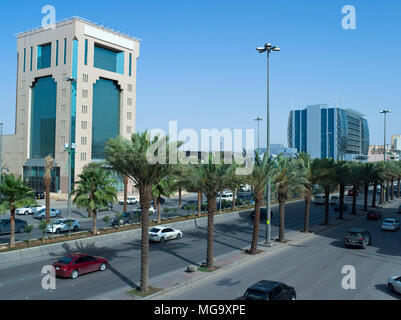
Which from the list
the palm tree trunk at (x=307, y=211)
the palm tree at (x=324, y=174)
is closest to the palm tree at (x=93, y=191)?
the palm tree trunk at (x=307, y=211)

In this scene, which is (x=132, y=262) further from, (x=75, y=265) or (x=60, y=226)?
(x=60, y=226)

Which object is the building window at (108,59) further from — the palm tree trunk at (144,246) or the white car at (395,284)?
the white car at (395,284)

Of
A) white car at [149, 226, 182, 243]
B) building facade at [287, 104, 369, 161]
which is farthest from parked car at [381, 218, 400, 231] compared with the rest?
building facade at [287, 104, 369, 161]

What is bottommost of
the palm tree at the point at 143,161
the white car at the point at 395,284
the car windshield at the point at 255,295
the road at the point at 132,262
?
the road at the point at 132,262

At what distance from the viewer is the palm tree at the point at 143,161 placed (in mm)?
16875

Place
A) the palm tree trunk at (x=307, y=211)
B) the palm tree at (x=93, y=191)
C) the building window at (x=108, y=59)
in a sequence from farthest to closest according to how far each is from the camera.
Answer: the building window at (x=108, y=59)
the palm tree trunk at (x=307, y=211)
the palm tree at (x=93, y=191)

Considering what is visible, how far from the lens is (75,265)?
19469 millimetres

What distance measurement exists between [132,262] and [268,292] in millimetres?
11988

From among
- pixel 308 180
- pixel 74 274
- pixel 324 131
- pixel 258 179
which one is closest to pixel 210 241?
pixel 258 179

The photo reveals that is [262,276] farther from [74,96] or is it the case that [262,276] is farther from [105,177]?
[74,96]

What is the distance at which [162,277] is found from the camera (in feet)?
65.3

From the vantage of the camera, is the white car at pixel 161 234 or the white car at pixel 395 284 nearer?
the white car at pixel 395 284

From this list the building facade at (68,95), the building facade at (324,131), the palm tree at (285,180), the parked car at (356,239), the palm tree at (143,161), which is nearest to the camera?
the palm tree at (143,161)

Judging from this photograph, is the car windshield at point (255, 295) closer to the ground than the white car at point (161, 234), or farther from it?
farther from it
